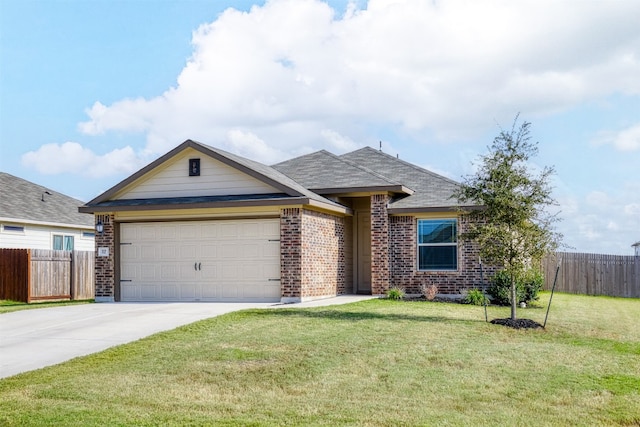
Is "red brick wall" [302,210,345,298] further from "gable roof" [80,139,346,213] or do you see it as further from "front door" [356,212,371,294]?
"front door" [356,212,371,294]

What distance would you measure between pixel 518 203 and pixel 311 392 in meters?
8.08

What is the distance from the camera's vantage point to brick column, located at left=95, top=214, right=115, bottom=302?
20359 millimetres

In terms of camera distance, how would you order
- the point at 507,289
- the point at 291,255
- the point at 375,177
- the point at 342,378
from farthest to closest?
the point at 375,177 → the point at 507,289 → the point at 291,255 → the point at 342,378

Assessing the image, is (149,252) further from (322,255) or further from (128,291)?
(322,255)

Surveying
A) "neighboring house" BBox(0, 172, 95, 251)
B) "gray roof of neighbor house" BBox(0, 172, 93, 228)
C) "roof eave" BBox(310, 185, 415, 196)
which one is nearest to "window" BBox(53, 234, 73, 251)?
"neighboring house" BBox(0, 172, 95, 251)

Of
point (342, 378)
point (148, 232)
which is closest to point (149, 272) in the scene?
point (148, 232)

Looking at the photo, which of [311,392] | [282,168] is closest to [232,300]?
A: [282,168]

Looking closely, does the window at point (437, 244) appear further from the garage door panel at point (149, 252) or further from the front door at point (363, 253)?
the garage door panel at point (149, 252)

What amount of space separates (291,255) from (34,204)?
15.0 m

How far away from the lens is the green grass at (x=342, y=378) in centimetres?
791

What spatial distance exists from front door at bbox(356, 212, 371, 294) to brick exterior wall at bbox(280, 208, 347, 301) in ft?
6.64

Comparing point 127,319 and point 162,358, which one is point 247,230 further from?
point 162,358

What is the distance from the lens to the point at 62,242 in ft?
94.9

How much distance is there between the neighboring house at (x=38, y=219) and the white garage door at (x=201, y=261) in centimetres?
773
